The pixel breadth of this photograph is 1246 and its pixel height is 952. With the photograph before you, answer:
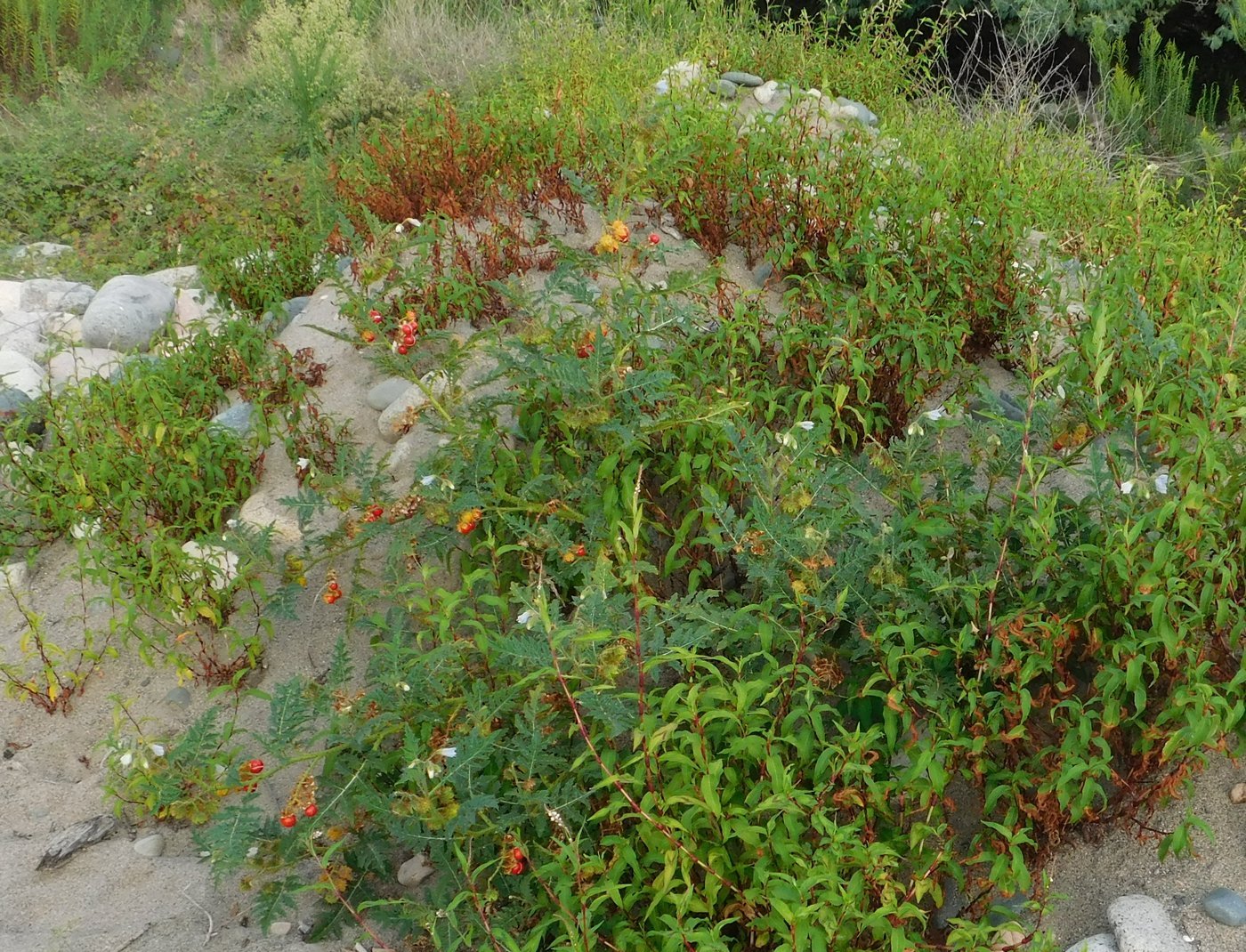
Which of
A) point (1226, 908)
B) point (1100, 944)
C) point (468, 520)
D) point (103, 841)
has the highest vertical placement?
point (468, 520)

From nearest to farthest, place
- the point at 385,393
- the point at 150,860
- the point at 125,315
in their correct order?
the point at 150,860 < the point at 385,393 < the point at 125,315

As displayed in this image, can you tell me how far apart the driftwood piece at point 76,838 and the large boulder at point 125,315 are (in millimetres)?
2852

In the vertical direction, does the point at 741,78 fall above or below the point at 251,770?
above

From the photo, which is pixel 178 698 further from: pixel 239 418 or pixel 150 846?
pixel 239 418

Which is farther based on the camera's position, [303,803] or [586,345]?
[586,345]

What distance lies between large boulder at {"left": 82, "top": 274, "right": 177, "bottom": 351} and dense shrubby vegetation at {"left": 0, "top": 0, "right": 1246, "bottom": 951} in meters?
0.56

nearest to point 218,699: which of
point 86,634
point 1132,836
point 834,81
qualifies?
point 86,634

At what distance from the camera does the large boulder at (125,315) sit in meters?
5.52

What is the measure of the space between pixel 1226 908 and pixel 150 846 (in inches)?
118

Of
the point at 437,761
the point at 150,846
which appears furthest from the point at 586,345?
the point at 150,846

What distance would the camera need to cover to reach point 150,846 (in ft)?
10.6

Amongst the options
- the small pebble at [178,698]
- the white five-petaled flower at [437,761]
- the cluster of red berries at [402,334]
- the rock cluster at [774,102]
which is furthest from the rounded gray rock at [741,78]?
the white five-petaled flower at [437,761]

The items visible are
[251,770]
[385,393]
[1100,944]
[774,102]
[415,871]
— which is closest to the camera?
[1100,944]

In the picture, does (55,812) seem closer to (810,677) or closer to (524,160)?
(810,677)
